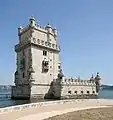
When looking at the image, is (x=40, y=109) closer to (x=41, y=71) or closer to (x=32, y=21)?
(x=41, y=71)

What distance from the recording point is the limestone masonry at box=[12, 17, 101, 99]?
6519 centimetres

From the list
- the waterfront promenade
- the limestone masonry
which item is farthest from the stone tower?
the waterfront promenade

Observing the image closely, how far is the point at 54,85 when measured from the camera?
69188 mm

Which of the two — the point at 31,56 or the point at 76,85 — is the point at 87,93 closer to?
the point at 76,85

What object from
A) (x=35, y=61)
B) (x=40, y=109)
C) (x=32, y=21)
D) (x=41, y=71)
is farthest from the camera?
(x=32, y=21)

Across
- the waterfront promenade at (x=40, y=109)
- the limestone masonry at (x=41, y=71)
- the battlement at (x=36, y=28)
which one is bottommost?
the waterfront promenade at (x=40, y=109)

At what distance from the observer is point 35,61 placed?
216 ft

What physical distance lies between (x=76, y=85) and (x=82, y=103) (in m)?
30.9

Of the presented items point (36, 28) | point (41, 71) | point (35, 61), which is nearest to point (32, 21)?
point (36, 28)

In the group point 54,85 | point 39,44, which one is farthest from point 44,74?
point 39,44

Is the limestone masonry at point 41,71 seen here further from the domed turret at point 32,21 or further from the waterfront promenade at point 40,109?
the waterfront promenade at point 40,109

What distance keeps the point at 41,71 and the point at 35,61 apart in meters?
3.56

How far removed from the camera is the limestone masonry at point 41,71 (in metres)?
65.2

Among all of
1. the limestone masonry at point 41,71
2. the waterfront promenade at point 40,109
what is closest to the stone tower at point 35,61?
the limestone masonry at point 41,71
